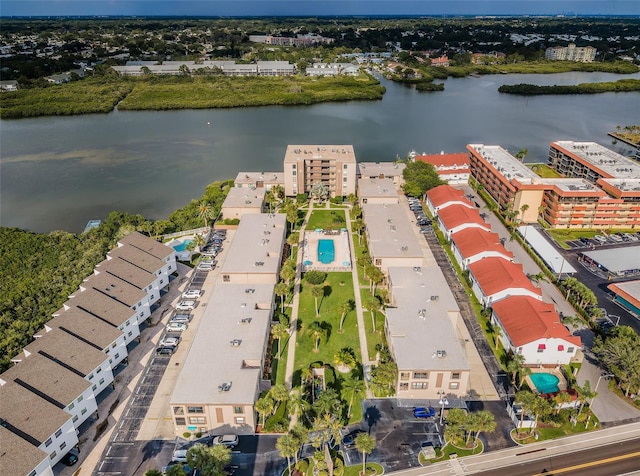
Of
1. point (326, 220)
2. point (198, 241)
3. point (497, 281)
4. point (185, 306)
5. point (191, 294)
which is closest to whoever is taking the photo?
point (497, 281)

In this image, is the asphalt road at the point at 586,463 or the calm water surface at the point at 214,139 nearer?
the asphalt road at the point at 586,463

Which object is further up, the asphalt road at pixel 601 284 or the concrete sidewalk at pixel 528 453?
the asphalt road at pixel 601 284

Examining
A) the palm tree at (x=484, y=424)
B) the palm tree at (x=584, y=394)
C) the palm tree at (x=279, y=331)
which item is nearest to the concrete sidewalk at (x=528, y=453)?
the palm tree at (x=584, y=394)

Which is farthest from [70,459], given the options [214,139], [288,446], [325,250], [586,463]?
[214,139]

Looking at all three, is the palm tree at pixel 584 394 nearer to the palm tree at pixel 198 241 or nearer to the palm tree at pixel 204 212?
the palm tree at pixel 198 241

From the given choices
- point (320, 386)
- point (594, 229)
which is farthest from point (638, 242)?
point (320, 386)

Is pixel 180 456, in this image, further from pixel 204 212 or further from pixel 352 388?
pixel 204 212
